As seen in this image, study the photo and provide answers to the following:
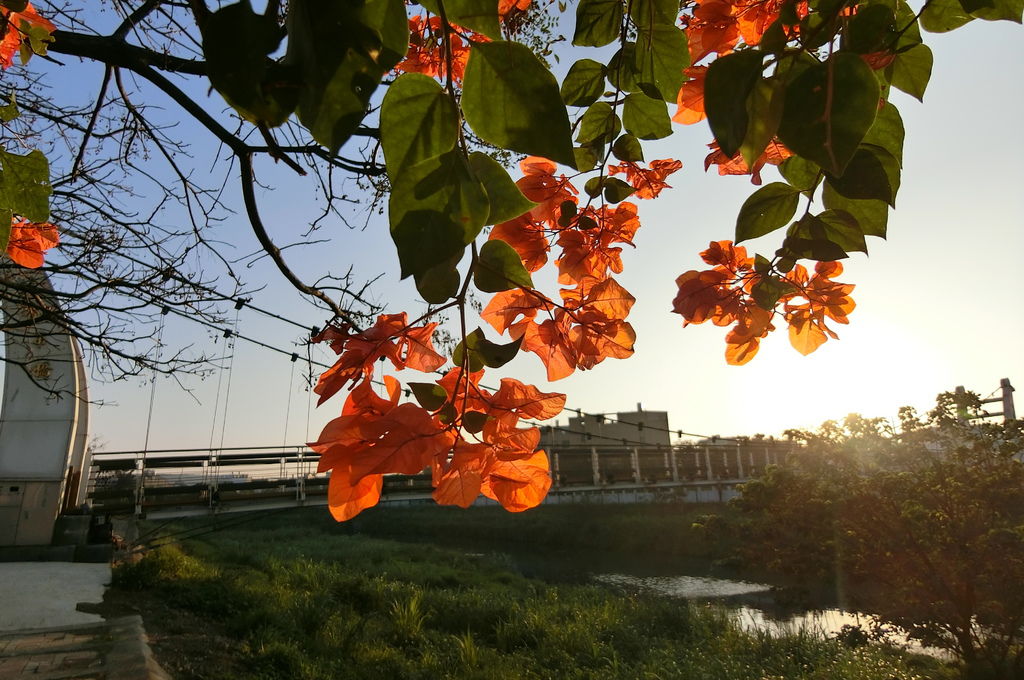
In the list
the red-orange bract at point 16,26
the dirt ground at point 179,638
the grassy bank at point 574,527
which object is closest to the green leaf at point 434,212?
the red-orange bract at point 16,26

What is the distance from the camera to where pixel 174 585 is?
5.89 metres

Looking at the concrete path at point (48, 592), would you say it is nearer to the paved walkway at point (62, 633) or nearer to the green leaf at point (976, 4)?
the paved walkway at point (62, 633)

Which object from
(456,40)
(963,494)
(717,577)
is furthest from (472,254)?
(717,577)

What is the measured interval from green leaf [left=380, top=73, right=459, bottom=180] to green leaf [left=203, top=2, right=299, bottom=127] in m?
0.03

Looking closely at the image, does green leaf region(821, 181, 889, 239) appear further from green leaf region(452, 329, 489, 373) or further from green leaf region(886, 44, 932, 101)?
green leaf region(452, 329, 489, 373)

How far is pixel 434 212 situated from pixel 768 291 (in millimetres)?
303

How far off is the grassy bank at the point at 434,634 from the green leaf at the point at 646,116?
173 inches

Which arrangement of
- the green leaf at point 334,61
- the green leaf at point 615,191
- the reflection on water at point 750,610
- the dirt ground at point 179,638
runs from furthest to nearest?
the reflection on water at point 750,610
the dirt ground at point 179,638
the green leaf at point 615,191
the green leaf at point 334,61

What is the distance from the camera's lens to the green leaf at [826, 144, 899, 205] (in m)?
0.24

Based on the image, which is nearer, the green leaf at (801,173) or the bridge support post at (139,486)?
the green leaf at (801,173)

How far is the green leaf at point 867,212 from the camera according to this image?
288 millimetres

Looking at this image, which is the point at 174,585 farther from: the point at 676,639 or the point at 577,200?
the point at 577,200

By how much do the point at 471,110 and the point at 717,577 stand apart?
11.5 m

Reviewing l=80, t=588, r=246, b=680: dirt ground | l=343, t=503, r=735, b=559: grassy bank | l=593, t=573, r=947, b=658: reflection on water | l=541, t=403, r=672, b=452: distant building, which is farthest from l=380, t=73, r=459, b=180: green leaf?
l=541, t=403, r=672, b=452: distant building
